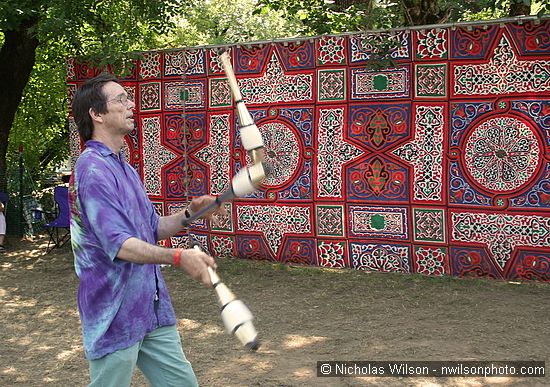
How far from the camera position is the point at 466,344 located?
17.1 ft

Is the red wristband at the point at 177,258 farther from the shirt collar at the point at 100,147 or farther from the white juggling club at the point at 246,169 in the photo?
the shirt collar at the point at 100,147

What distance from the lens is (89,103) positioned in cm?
294

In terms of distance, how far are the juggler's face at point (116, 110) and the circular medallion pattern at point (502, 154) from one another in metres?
4.71

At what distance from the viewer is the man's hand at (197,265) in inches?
99.3

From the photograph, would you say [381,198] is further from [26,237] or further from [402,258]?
[26,237]

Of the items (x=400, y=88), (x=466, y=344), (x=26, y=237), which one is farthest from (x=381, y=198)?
(x=26, y=237)

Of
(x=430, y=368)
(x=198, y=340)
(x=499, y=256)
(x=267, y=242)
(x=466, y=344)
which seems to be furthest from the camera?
(x=267, y=242)

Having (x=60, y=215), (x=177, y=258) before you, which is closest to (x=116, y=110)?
(x=177, y=258)

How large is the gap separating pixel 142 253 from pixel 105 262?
24 cm

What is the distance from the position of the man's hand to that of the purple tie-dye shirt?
28cm

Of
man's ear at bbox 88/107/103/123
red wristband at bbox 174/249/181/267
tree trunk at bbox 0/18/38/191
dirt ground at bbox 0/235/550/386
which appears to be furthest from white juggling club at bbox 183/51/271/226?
Result: tree trunk at bbox 0/18/38/191

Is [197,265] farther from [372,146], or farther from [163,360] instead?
[372,146]

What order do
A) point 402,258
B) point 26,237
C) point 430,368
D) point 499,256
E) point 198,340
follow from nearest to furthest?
point 430,368 → point 198,340 → point 499,256 → point 402,258 → point 26,237

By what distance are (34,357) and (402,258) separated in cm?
375
